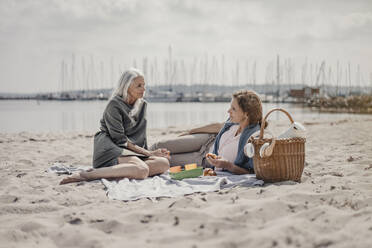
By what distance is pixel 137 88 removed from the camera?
5375mm

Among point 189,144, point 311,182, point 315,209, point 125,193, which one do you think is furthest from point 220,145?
point 315,209

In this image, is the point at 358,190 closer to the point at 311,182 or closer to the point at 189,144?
the point at 311,182

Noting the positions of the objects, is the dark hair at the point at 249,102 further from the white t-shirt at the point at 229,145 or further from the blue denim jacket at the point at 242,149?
the white t-shirt at the point at 229,145

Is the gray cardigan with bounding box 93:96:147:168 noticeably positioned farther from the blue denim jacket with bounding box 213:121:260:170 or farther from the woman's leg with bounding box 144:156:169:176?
the blue denim jacket with bounding box 213:121:260:170

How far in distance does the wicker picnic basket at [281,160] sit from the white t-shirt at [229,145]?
2.17 ft

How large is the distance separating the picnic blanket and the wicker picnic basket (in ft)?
0.55

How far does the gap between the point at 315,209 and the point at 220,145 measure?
2278mm

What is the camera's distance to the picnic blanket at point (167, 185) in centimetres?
414

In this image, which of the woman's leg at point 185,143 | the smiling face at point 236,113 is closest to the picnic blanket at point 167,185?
the smiling face at point 236,113

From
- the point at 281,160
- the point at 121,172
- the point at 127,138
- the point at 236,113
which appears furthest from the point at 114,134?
the point at 281,160

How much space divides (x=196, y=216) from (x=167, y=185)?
151cm

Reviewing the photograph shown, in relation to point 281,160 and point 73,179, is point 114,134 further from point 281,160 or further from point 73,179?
point 281,160

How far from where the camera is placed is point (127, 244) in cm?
272

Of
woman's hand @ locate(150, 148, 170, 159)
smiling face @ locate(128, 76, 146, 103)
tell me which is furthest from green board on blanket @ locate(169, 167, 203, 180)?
smiling face @ locate(128, 76, 146, 103)
